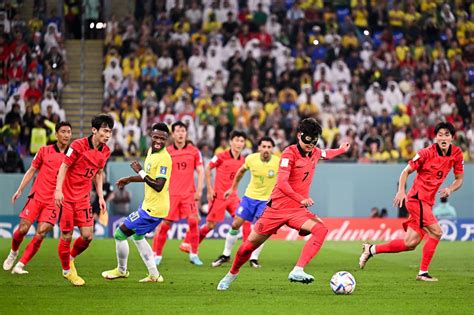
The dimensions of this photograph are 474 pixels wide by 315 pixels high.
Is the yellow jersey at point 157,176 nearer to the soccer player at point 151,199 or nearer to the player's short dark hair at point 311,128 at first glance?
the soccer player at point 151,199

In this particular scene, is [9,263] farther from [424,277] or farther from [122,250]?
[424,277]

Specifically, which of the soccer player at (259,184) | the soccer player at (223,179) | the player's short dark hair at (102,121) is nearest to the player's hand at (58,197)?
the player's short dark hair at (102,121)

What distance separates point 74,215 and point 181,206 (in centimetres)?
476

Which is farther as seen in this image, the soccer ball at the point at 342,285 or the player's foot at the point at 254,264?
the player's foot at the point at 254,264

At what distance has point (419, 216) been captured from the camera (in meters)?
15.1

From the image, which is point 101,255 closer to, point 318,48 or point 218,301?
point 218,301

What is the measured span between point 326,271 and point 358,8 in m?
19.3

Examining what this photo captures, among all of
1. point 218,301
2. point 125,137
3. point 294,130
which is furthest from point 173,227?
point 218,301

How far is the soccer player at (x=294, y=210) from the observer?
12727 millimetres

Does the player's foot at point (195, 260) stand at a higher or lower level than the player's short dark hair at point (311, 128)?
lower

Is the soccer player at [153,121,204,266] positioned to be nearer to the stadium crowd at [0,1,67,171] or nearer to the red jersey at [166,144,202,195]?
the red jersey at [166,144,202,195]

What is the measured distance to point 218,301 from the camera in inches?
471

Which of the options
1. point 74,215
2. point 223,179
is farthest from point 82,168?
point 223,179

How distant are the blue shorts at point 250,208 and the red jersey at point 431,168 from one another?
3635 millimetres
